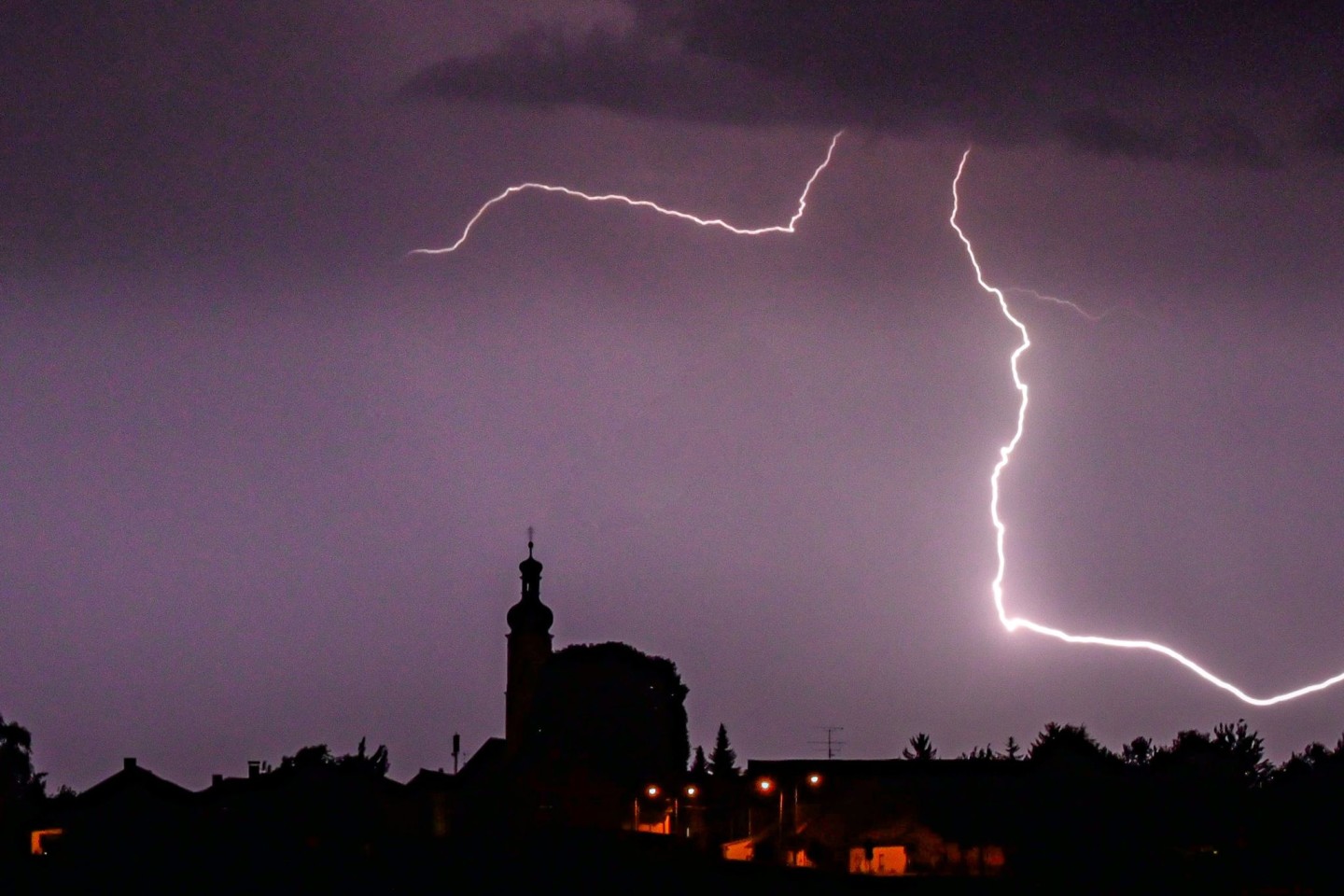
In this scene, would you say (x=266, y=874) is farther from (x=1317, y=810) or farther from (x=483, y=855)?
(x=1317, y=810)

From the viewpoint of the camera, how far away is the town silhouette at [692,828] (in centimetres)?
6119

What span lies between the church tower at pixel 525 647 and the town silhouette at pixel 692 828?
12.1ft

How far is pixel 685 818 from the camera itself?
249 ft

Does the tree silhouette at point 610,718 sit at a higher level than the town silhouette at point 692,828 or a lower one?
higher

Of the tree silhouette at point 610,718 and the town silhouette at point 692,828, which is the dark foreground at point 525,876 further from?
the tree silhouette at point 610,718

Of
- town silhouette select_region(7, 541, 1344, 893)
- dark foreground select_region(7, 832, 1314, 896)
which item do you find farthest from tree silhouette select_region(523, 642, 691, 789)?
dark foreground select_region(7, 832, 1314, 896)

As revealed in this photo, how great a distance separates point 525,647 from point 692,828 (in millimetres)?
14890

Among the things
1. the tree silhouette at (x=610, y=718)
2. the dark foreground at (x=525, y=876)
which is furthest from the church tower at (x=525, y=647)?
the dark foreground at (x=525, y=876)

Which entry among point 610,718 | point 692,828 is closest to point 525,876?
point 692,828

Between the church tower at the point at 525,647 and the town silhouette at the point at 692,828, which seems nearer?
the town silhouette at the point at 692,828

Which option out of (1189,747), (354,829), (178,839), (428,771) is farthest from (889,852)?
(1189,747)

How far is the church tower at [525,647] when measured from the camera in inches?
3410

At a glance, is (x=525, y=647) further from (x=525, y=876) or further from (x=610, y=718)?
(x=525, y=876)

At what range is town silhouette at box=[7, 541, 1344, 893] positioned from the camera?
6119cm
